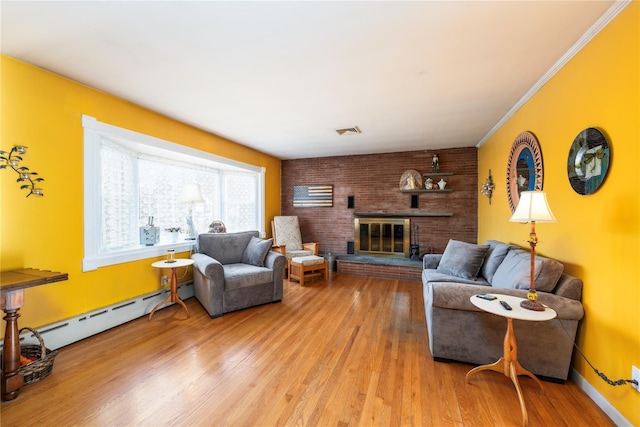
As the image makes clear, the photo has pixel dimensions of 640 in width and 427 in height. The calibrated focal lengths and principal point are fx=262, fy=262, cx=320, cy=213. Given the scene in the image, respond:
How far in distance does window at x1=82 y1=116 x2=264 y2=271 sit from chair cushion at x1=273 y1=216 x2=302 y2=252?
32.3 inches

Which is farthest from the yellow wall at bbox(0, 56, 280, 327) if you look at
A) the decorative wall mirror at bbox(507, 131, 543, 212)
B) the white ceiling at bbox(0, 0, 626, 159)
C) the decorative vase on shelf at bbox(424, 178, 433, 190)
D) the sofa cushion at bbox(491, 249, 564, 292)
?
the decorative vase on shelf at bbox(424, 178, 433, 190)

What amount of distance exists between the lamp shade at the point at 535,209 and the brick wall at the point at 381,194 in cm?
340

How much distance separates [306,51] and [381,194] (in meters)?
3.81

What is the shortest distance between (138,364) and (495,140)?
16.1 ft

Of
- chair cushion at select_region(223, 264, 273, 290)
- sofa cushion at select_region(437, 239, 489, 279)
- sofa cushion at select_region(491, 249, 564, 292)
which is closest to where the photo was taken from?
sofa cushion at select_region(491, 249, 564, 292)

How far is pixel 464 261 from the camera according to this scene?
304cm

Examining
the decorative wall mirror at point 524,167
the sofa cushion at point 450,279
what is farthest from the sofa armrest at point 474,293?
the decorative wall mirror at point 524,167

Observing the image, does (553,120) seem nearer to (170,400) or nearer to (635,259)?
(635,259)

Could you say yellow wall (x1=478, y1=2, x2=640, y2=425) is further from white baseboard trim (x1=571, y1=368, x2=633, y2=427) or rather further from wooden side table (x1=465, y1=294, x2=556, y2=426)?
wooden side table (x1=465, y1=294, x2=556, y2=426)

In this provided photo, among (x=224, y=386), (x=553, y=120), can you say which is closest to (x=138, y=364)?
(x=224, y=386)

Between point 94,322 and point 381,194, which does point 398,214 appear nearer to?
point 381,194

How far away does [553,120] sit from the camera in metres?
2.22

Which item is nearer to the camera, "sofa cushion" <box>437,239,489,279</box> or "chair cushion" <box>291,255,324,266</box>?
"sofa cushion" <box>437,239,489,279</box>

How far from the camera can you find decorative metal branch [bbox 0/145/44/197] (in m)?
2.04
